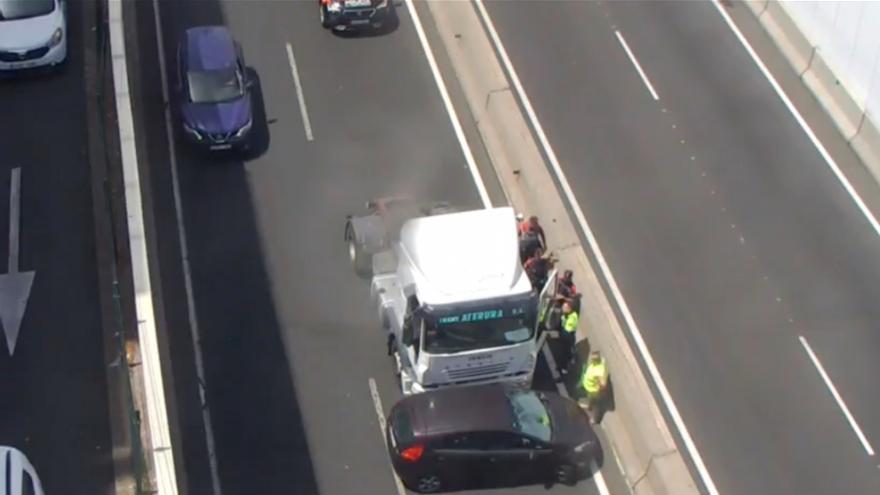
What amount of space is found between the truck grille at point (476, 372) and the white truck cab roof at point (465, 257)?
5.13ft

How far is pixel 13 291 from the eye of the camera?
88.3 feet

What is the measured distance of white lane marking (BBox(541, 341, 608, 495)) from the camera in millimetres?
24203

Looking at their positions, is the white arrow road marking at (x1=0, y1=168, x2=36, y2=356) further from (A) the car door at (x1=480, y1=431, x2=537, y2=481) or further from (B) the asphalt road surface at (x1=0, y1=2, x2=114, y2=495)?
(A) the car door at (x1=480, y1=431, x2=537, y2=481)

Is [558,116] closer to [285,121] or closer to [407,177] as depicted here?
[407,177]

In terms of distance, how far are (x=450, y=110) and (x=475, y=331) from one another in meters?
9.55

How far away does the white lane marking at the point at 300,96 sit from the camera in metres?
31.8

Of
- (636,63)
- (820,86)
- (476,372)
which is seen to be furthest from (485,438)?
(820,86)

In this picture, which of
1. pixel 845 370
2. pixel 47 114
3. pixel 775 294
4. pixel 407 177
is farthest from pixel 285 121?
pixel 845 370

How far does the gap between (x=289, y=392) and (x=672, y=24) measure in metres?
16.0

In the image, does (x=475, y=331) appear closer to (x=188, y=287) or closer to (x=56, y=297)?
(x=188, y=287)

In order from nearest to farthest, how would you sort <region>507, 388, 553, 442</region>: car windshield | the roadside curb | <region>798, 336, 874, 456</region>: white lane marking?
<region>507, 388, 553, 442</region>: car windshield → <region>798, 336, 874, 456</region>: white lane marking → the roadside curb

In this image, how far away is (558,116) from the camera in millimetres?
32062

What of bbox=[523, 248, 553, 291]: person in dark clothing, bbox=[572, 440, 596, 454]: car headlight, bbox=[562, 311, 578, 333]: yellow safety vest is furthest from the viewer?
bbox=[523, 248, 553, 291]: person in dark clothing

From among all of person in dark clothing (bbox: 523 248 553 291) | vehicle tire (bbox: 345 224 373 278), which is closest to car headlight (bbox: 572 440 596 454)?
person in dark clothing (bbox: 523 248 553 291)
